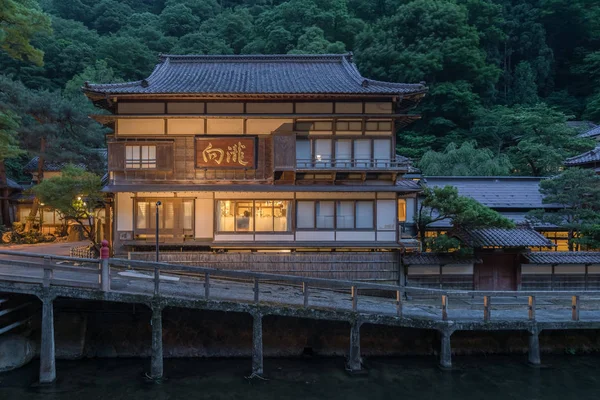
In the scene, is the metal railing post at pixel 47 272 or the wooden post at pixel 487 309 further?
the wooden post at pixel 487 309

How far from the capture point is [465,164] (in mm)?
32500

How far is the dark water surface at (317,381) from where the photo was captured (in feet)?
42.4

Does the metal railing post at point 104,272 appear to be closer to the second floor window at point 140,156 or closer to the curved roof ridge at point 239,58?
the second floor window at point 140,156

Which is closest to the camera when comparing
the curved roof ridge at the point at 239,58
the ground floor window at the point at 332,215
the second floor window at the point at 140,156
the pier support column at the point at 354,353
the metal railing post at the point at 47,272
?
the metal railing post at the point at 47,272

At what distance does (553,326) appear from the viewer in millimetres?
14875

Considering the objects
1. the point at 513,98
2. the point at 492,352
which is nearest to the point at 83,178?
the point at 492,352

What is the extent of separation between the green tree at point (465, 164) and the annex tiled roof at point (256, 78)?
12.7 m

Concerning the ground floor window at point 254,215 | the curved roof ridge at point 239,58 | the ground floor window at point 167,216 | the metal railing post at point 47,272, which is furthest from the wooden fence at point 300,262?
the curved roof ridge at point 239,58

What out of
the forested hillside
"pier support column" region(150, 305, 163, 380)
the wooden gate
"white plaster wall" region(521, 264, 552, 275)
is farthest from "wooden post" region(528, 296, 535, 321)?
the forested hillside

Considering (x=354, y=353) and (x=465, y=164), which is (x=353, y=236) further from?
(x=465, y=164)

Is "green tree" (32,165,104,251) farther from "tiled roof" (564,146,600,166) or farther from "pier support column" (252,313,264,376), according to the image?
"tiled roof" (564,146,600,166)

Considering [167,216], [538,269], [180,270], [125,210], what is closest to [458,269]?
[538,269]

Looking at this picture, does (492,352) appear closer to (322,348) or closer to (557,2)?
(322,348)

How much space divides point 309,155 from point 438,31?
3649cm
